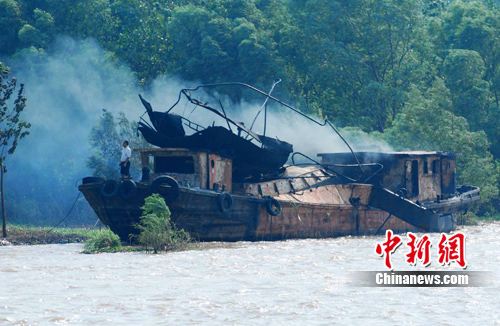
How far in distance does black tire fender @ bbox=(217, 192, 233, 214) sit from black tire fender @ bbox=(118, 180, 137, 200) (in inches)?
89.3

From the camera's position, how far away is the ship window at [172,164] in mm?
20734

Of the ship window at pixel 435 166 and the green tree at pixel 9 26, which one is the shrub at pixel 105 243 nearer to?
the ship window at pixel 435 166

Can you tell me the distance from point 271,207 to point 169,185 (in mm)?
3612

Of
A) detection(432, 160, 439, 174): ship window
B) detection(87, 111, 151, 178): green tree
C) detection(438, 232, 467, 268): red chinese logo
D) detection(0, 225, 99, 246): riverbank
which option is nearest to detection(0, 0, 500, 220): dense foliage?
detection(87, 111, 151, 178): green tree

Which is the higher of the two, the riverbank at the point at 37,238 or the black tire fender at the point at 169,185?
the black tire fender at the point at 169,185

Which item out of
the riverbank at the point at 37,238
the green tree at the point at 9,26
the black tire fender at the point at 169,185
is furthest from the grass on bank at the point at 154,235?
the green tree at the point at 9,26

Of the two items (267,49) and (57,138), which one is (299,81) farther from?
(57,138)

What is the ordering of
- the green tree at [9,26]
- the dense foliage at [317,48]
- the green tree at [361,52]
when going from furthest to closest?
the green tree at [9,26] < the green tree at [361,52] < the dense foliage at [317,48]

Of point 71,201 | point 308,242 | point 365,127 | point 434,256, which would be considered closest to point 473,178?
point 365,127

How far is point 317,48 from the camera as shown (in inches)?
1714

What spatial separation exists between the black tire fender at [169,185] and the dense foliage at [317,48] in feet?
70.7

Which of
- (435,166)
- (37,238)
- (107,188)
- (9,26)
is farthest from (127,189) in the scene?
(9,26)

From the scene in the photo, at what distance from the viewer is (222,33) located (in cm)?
4244

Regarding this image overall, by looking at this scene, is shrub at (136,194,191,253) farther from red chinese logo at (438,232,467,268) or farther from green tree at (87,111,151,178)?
green tree at (87,111,151,178)
